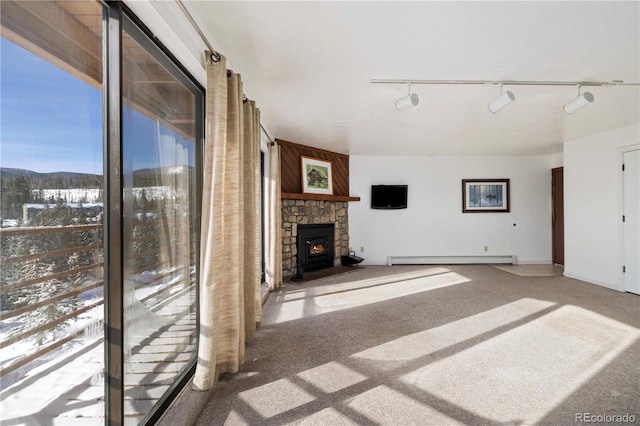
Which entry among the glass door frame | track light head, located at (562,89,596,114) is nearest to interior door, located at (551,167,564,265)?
track light head, located at (562,89,596,114)

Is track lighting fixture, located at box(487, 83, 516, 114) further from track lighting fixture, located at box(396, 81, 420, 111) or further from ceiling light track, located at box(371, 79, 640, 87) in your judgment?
track lighting fixture, located at box(396, 81, 420, 111)

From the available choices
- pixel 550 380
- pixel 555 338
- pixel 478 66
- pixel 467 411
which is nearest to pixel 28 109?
pixel 467 411

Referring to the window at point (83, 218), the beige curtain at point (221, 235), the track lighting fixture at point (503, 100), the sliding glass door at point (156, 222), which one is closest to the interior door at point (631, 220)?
the track lighting fixture at point (503, 100)

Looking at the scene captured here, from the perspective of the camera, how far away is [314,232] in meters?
5.34

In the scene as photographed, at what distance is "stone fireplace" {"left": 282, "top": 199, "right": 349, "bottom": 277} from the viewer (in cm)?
491

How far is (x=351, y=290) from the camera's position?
421cm

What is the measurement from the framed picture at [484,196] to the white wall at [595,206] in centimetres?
130

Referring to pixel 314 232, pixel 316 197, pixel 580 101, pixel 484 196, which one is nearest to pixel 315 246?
pixel 314 232

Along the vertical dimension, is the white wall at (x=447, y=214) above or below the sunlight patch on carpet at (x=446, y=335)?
above

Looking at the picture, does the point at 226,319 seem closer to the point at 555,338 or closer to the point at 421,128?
the point at 555,338

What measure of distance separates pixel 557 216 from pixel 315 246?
5205 mm

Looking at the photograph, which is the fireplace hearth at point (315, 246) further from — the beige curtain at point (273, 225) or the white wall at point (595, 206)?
the white wall at point (595, 206)

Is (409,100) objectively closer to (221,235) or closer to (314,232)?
(221,235)

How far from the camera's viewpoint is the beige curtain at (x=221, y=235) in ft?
5.75
